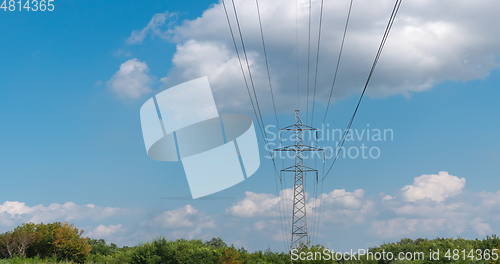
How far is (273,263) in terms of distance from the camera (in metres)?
49.4

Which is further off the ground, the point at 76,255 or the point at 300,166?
the point at 300,166

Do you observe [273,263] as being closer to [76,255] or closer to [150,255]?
[150,255]

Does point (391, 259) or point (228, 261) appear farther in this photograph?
point (391, 259)

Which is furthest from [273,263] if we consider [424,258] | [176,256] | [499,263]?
[499,263]

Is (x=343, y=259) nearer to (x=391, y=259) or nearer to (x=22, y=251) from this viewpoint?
(x=391, y=259)

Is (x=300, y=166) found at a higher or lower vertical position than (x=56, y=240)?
higher

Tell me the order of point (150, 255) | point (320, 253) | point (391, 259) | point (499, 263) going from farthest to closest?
point (391, 259) → point (150, 255) → point (320, 253) → point (499, 263)

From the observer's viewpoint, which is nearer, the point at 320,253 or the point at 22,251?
the point at 320,253

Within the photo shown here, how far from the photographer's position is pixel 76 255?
5875 centimetres

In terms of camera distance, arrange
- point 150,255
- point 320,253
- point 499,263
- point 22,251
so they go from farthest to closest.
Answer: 1. point 22,251
2. point 150,255
3. point 320,253
4. point 499,263

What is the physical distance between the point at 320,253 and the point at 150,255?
15.6 m

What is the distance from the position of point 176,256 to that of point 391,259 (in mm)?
21087

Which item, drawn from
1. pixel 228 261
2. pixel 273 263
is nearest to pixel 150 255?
pixel 228 261

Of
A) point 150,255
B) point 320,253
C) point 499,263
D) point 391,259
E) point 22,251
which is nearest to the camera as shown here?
point 499,263
